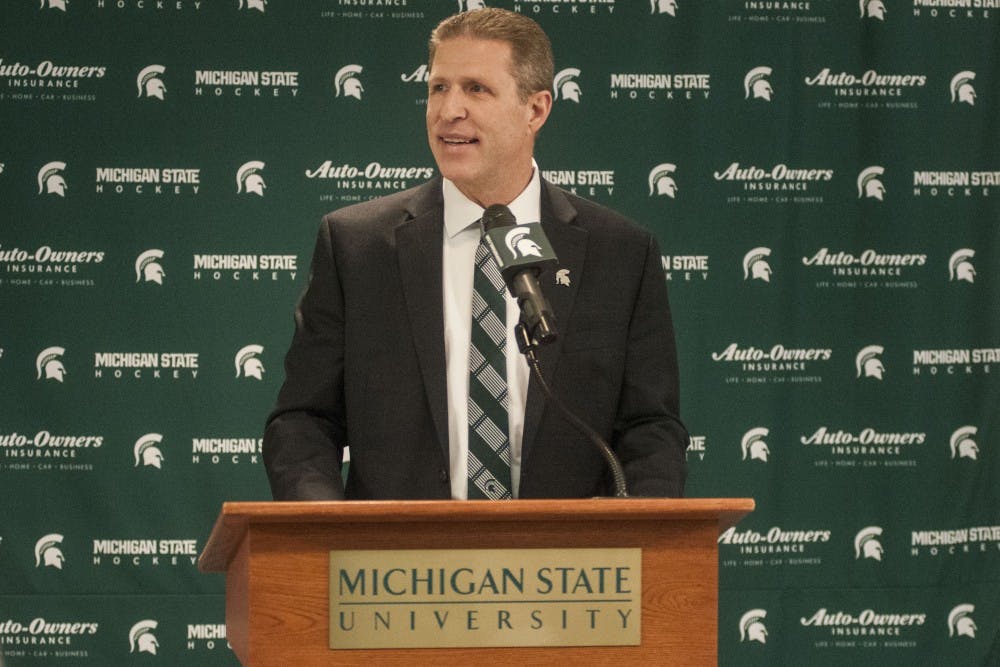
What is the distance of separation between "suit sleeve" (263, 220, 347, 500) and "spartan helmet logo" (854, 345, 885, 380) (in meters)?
2.79

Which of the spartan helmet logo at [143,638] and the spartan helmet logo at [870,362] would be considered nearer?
the spartan helmet logo at [143,638]

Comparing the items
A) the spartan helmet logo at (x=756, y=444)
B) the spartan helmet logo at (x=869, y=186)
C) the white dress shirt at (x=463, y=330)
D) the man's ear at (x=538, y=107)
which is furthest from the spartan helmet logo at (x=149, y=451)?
the spartan helmet logo at (x=869, y=186)

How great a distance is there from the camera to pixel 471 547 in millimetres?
1900

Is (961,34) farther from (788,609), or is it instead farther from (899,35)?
(788,609)

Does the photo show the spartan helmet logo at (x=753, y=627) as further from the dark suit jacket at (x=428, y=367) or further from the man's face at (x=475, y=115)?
the man's face at (x=475, y=115)

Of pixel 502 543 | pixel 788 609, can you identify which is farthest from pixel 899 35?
pixel 502 543

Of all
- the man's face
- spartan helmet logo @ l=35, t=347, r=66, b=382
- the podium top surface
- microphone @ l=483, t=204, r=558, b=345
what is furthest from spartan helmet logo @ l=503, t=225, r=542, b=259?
spartan helmet logo @ l=35, t=347, r=66, b=382

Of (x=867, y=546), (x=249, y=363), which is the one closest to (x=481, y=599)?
(x=249, y=363)

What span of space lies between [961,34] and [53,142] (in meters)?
3.31

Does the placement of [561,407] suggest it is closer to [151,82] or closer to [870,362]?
[870,362]

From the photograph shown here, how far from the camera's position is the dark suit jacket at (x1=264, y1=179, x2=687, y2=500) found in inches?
103

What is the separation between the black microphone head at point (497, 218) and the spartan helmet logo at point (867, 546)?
3070 millimetres

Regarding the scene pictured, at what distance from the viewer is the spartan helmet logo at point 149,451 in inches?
190

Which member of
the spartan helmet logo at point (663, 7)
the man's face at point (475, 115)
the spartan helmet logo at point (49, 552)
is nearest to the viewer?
the man's face at point (475, 115)
